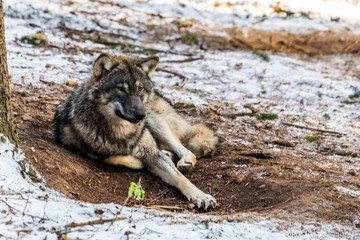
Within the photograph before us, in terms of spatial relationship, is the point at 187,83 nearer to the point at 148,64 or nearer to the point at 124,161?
the point at 148,64

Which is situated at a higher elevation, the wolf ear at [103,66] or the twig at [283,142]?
the wolf ear at [103,66]

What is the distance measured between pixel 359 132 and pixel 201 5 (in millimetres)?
10729

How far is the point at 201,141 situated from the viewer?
17.6ft

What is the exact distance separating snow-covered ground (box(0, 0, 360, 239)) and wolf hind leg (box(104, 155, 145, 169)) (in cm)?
146

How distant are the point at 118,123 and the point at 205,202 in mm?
1527

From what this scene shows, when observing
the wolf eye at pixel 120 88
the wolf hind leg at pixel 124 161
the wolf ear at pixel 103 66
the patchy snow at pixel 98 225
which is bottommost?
the wolf hind leg at pixel 124 161

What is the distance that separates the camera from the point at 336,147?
5859 millimetres

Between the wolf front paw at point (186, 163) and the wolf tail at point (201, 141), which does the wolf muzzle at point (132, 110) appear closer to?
the wolf front paw at point (186, 163)

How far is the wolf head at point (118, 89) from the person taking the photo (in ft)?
13.6

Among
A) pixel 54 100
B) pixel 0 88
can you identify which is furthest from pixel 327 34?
pixel 0 88

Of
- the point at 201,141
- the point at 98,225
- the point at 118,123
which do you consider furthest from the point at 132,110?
the point at 98,225

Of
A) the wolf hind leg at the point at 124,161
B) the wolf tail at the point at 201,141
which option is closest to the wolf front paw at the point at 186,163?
the wolf tail at the point at 201,141

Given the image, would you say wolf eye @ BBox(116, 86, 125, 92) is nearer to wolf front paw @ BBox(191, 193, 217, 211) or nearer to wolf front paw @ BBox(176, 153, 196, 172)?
wolf front paw @ BBox(176, 153, 196, 172)

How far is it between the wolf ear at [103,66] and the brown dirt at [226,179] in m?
1.08
